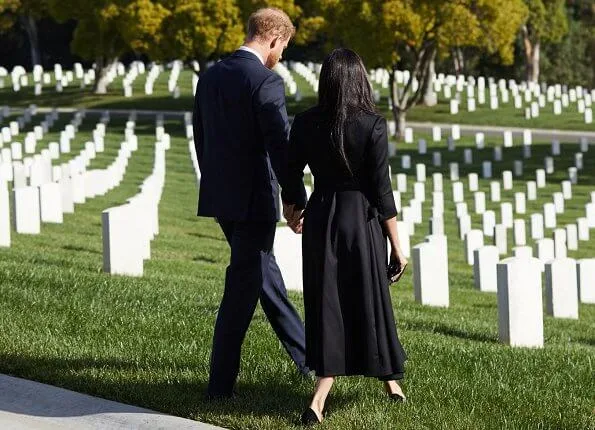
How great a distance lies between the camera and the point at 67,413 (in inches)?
296

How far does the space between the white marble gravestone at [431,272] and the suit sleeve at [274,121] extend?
697 centimetres

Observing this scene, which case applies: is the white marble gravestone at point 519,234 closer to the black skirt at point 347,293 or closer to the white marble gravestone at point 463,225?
the white marble gravestone at point 463,225

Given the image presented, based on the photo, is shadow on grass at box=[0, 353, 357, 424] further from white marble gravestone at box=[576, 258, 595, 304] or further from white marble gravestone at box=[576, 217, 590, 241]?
white marble gravestone at box=[576, 217, 590, 241]

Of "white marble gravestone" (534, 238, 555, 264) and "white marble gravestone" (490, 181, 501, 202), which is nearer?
"white marble gravestone" (534, 238, 555, 264)

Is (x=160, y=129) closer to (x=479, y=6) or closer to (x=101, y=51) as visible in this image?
(x=479, y=6)

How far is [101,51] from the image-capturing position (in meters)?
62.1

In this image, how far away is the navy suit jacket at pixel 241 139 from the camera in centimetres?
744

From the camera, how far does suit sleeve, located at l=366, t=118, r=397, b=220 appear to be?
7.02 meters

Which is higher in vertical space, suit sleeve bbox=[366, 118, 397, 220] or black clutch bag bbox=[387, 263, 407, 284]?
suit sleeve bbox=[366, 118, 397, 220]

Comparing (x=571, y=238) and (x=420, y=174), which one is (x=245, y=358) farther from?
(x=420, y=174)

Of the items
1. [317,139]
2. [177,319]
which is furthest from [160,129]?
[317,139]

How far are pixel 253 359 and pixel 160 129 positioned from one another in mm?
37217

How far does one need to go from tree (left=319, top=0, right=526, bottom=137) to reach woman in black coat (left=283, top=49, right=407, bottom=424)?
38.2 meters

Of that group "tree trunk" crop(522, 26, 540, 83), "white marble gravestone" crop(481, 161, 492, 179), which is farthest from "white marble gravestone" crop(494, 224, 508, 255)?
"tree trunk" crop(522, 26, 540, 83)
